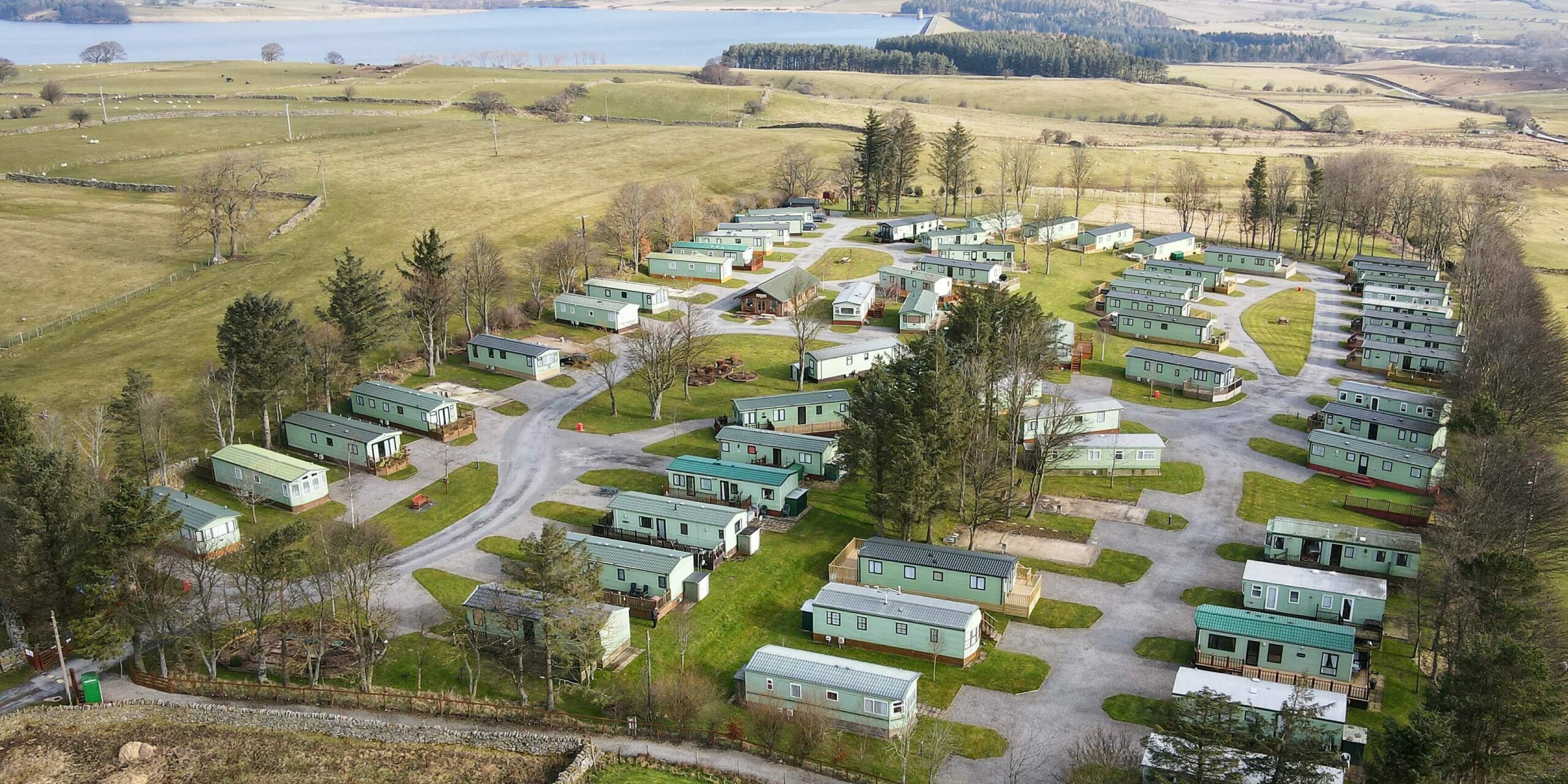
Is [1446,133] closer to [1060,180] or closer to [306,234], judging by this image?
[1060,180]

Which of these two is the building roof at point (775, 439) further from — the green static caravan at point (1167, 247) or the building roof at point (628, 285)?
the green static caravan at point (1167, 247)

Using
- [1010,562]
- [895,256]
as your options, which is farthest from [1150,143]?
[1010,562]

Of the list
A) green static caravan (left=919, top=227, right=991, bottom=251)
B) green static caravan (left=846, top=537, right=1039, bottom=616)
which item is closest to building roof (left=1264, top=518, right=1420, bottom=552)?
green static caravan (left=846, top=537, right=1039, bottom=616)

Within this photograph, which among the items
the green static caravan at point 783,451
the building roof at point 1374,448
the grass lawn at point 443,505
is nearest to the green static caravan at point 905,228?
the green static caravan at point 783,451

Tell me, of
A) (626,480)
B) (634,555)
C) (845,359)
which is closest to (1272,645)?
(634,555)

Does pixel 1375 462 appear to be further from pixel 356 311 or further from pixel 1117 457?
pixel 356 311
